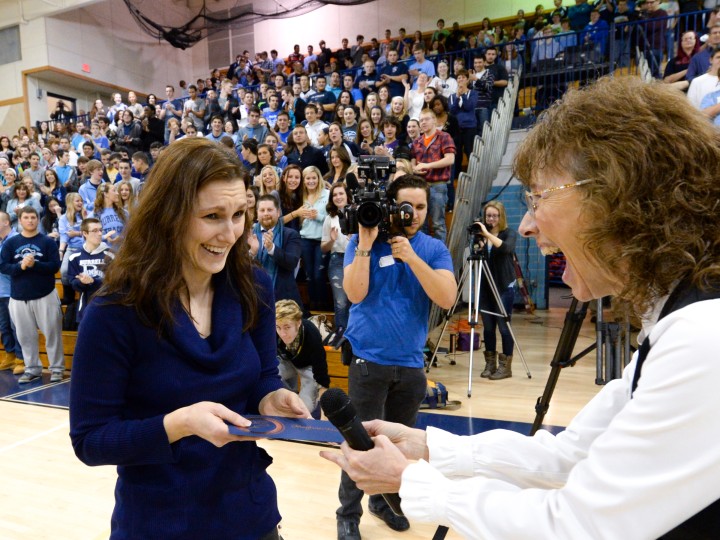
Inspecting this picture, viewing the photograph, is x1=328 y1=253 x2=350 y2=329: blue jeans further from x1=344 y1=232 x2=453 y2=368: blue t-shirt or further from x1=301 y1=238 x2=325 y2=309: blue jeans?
x1=344 y1=232 x2=453 y2=368: blue t-shirt

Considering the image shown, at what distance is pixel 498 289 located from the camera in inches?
212

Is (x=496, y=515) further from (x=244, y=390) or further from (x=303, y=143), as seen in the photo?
(x=303, y=143)

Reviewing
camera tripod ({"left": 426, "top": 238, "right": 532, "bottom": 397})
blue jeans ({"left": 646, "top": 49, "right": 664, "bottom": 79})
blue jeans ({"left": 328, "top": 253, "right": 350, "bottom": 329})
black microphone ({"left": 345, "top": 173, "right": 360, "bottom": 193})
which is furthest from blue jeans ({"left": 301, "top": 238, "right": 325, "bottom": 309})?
blue jeans ({"left": 646, "top": 49, "right": 664, "bottom": 79})

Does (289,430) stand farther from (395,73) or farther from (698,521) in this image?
(395,73)

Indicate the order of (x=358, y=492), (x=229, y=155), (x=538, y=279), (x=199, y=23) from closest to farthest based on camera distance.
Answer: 1. (x=229, y=155)
2. (x=358, y=492)
3. (x=538, y=279)
4. (x=199, y=23)

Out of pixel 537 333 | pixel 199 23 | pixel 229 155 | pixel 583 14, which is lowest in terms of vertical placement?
pixel 537 333

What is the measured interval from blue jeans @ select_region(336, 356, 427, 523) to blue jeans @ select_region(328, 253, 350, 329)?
241 centimetres

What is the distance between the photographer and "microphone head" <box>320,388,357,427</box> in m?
1.04

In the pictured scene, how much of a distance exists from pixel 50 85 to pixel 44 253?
12.8 m

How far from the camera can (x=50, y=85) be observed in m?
16.1

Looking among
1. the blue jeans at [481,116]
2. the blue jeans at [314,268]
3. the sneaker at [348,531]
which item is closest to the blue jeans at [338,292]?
the blue jeans at [314,268]

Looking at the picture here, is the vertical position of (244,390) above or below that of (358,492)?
above

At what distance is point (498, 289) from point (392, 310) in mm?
3116

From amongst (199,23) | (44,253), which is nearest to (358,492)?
(44,253)
